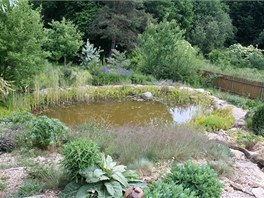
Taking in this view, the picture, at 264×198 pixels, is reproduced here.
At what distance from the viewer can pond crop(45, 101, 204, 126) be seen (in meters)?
8.32

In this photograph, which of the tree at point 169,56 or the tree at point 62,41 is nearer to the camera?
the tree at point 62,41

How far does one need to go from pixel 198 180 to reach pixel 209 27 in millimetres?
20636

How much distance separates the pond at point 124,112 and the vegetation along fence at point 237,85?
2897mm

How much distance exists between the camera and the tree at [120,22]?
58.5 feet

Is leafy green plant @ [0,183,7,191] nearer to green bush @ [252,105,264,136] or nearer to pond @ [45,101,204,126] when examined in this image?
pond @ [45,101,204,126]

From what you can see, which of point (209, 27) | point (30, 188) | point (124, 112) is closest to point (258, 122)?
point (124, 112)

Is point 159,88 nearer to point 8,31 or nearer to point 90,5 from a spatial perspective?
point 8,31

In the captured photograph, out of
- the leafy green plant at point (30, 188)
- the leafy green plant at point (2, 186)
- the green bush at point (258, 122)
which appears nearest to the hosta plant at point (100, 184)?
the leafy green plant at point (30, 188)

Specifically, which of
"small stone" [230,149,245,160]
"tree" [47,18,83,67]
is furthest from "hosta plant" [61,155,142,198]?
"tree" [47,18,83,67]

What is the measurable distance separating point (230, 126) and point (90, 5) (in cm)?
1536

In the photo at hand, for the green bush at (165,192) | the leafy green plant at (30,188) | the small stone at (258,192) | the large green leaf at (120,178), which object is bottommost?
the small stone at (258,192)

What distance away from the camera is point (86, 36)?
20328 millimetres

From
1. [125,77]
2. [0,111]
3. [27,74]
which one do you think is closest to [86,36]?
[125,77]

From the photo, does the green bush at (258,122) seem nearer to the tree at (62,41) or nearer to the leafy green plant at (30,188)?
the leafy green plant at (30,188)
